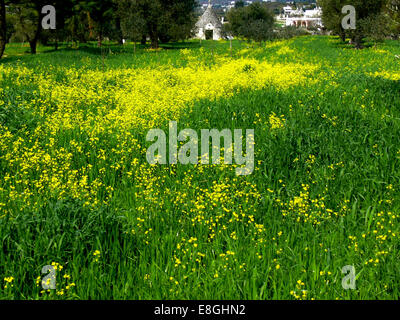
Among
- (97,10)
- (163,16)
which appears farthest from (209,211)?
(97,10)

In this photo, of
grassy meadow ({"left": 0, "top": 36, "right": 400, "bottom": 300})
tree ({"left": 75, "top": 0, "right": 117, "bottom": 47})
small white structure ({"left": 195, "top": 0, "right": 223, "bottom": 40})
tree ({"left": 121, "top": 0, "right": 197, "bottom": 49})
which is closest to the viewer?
grassy meadow ({"left": 0, "top": 36, "right": 400, "bottom": 300})

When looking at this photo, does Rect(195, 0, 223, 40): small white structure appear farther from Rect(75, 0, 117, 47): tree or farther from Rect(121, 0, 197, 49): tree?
Rect(75, 0, 117, 47): tree

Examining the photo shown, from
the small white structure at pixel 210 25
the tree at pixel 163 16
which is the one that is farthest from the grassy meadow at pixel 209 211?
the small white structure at pixel 210 25

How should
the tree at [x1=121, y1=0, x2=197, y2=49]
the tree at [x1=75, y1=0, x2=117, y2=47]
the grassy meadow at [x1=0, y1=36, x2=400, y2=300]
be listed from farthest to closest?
the tree at [x1=121, y1=0, x2=197, y2=49]
the tree at [x1=75, y1=0, x2=117, y2=47]
the grassy meadow at [x1=0, y1=36, x2=400, y2=300]

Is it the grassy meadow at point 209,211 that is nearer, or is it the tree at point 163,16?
the grassy meadow at point 209,211

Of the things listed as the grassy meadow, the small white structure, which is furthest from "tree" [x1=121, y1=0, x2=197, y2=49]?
the small white structure

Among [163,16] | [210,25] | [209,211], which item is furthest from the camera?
[210,25]

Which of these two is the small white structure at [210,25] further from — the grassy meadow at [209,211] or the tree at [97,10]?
the grassy meadow at [209,211]

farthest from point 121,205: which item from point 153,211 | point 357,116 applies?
point 357,116

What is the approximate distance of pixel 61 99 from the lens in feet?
38.5

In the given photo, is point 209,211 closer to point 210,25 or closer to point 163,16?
point 163,16
